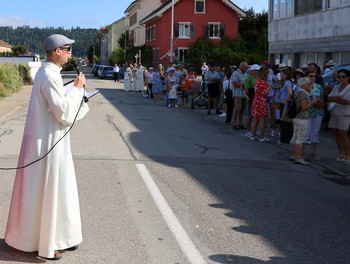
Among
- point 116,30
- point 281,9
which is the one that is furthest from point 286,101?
point 116,30

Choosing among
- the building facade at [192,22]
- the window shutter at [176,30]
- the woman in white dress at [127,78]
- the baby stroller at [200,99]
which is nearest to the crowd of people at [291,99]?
the baby stroller at [200,99]

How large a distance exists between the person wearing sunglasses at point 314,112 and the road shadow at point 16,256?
7.31 m

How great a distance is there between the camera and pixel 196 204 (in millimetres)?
7156

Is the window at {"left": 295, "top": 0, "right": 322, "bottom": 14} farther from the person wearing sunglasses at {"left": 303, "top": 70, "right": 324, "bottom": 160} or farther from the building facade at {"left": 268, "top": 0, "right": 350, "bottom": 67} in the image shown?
the person wearing sunglasses at {"left": 303, "top": 70, "right": 324, "bottom": 160}

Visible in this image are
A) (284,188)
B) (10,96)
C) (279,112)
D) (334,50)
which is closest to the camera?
(284,188)

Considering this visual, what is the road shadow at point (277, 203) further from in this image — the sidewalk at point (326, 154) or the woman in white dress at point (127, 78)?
the woman in white dress at point (127, 78)

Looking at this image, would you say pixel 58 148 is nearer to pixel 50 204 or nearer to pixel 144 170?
pixel 50 204

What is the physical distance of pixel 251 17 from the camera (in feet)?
202

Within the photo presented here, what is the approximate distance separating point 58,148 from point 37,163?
0.21 meters

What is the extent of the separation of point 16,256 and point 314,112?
309 inches

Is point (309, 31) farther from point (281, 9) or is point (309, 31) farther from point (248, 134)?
point (248, 134)

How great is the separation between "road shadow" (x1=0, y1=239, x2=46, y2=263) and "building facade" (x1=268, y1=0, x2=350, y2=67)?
808 inches

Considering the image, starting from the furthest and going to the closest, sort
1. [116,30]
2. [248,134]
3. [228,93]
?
[116,30] → [228,93] → [248,134]

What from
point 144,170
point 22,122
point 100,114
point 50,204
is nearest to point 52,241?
point 50,204
